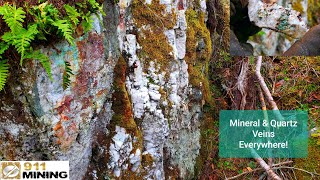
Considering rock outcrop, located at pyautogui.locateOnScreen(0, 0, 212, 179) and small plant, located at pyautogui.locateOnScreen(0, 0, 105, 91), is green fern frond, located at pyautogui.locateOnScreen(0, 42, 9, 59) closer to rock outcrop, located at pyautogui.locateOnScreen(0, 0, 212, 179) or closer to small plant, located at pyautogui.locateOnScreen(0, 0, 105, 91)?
small plant, located at pyautogui.locateOnScreen(0, 0, 105, 91)

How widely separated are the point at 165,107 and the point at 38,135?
5.13ft

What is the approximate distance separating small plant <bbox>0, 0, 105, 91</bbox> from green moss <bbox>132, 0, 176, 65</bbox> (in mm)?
1096

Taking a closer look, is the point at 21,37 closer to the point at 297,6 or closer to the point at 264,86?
the point at 264,86

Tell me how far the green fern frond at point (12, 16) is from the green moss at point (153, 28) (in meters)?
1.60

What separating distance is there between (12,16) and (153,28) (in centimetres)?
183

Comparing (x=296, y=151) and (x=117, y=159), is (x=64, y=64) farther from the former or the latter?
(x=296, y=151)

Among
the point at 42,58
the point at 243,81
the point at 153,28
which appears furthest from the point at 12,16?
the point at 243,81

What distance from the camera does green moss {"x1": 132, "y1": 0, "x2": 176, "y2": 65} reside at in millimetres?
4066

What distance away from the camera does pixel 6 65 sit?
2.76 m

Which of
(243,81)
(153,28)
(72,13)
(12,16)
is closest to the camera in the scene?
(12,16)

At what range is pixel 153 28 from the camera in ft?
13.6

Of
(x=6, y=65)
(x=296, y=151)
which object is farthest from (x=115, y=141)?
(x=296, y=151)

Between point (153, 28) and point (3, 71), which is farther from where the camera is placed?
point (153, 28)

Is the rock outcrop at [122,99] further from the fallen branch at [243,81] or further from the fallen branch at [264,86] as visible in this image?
the fallen branch at [264,86]
